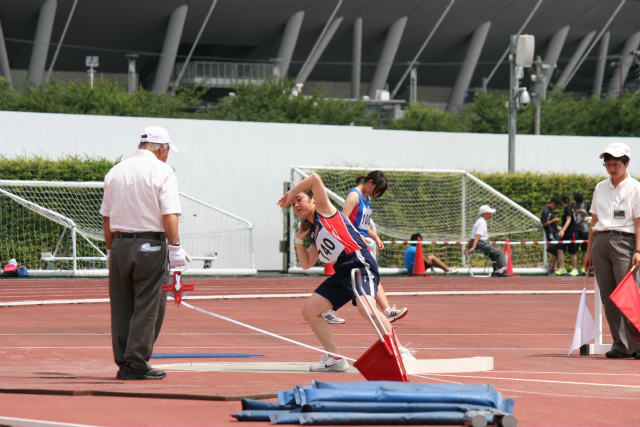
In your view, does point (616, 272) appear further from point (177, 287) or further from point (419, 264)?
point (419, 264)

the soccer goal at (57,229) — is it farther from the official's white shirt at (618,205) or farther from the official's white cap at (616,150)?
the official's white cap at (616,150)

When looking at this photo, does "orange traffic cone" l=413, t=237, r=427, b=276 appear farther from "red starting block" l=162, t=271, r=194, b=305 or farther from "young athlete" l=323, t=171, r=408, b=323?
"red starting block" l=162, t=271, r=194, b=305

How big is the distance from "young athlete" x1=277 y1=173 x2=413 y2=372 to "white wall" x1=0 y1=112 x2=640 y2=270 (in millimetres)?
18092

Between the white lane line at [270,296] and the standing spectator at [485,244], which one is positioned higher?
the standing spectator at [485,244]

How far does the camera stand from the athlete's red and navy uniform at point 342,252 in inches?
335

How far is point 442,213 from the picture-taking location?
2862cm

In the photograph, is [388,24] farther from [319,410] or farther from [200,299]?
[319,410]

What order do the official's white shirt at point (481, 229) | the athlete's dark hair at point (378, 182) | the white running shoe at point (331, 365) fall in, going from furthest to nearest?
the official's white shirt at point (481, 229)
the athlete's dark hair at point (378, 182)
the white running shoe at point (331, 365)

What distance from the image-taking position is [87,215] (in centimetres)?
2542

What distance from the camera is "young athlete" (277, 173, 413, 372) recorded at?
8.45m

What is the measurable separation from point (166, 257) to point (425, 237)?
66.3ft

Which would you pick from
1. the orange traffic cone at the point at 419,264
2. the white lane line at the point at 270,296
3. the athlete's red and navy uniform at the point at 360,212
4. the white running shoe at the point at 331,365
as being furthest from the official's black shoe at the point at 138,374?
the orange traffic cone at the point at 419,264

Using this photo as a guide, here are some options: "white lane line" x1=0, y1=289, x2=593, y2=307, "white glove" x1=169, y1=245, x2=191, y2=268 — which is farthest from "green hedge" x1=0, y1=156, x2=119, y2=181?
"white glove" x1=169, y1=245, x2=191, y2=268

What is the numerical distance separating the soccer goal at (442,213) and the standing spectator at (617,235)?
17278mm
